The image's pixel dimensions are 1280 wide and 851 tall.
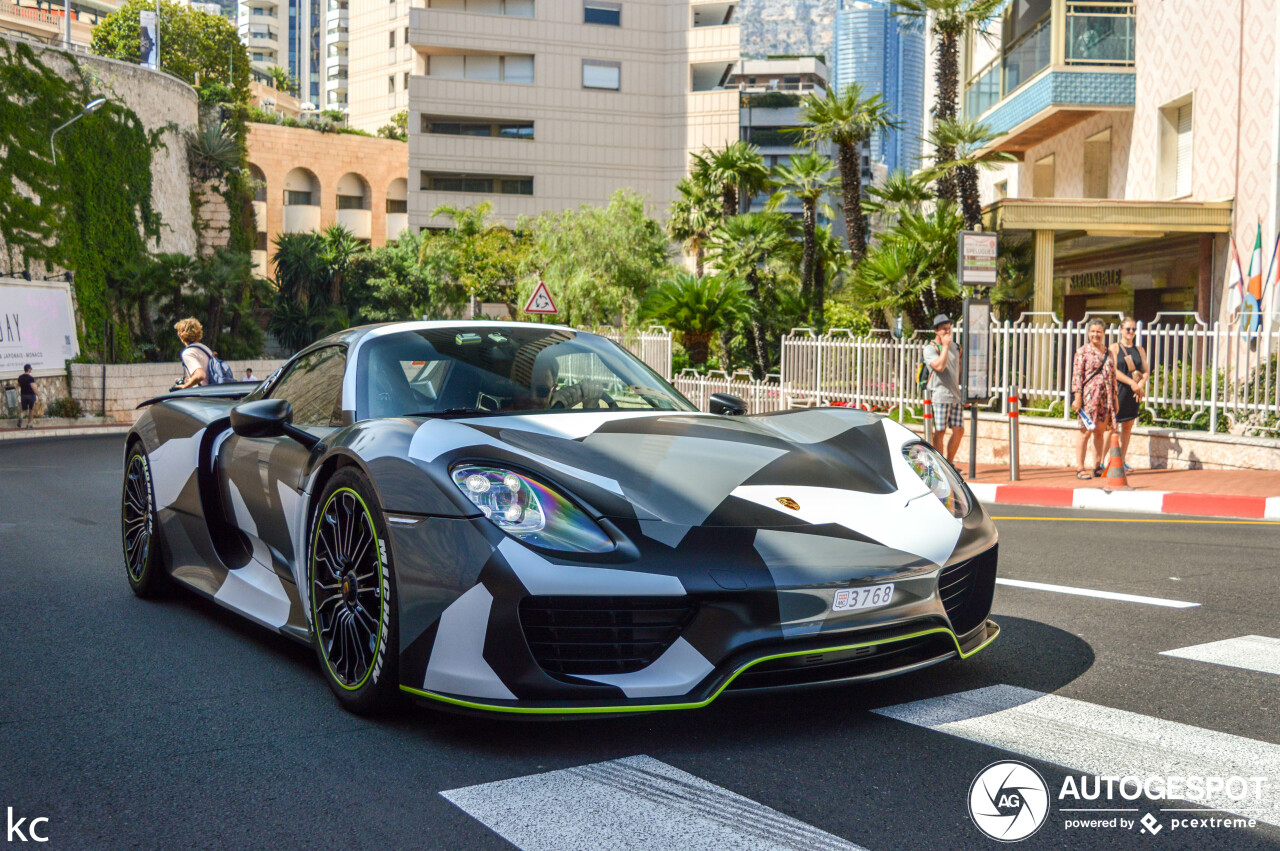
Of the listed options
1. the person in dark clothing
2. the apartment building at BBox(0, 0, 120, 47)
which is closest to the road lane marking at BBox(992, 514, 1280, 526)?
the person in dark clothing

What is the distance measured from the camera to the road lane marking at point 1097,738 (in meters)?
3.14

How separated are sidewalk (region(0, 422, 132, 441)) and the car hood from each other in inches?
1010

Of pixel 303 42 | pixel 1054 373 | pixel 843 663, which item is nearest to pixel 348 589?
pixel 843 663

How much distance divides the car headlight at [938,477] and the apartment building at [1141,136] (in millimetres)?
13678

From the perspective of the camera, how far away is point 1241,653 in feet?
14.9

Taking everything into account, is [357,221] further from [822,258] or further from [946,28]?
[946,28]

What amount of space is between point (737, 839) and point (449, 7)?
66.8m

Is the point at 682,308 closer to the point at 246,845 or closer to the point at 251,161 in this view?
the point at 246,845

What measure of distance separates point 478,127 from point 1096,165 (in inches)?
1799

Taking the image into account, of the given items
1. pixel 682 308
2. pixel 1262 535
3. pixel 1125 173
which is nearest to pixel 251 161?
pixel 682 308

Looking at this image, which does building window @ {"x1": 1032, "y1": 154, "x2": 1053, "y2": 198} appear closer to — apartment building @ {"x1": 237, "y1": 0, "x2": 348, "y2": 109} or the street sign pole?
the street sign pole

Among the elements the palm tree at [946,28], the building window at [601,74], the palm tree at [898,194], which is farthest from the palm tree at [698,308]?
the building window at [601,74]

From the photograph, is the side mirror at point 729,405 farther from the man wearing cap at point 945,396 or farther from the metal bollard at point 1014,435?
the man wearing cap at point 945,396

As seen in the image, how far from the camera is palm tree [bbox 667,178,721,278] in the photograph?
37.9 m
